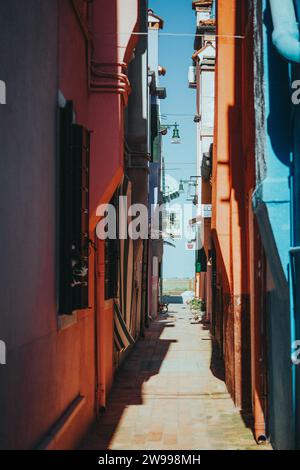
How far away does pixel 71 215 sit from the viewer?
7.11 meters

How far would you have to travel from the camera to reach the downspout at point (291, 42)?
213 inches

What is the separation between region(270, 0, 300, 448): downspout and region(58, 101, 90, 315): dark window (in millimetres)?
2391

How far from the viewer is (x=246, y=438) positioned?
8.51 meters

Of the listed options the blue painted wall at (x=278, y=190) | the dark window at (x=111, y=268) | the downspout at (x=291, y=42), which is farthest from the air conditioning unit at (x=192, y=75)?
the downspout at (x=291, y=42)

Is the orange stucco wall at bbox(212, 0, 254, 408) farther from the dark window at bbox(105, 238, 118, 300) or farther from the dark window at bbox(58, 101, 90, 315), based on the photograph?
the dark window at bbox(58, 101, 90, 315)

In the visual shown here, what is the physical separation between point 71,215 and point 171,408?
462cm

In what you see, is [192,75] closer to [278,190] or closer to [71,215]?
[71,215]

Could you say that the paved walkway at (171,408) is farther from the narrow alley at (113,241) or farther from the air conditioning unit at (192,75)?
the air conditioning unit at (192,75)

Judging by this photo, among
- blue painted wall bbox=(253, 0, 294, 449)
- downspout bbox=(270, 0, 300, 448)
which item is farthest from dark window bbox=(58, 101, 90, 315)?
downspout bbox=(270, 0, 300, 448)

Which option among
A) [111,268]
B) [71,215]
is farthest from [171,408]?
[71,215]

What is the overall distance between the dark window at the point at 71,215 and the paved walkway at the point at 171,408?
2237mm
